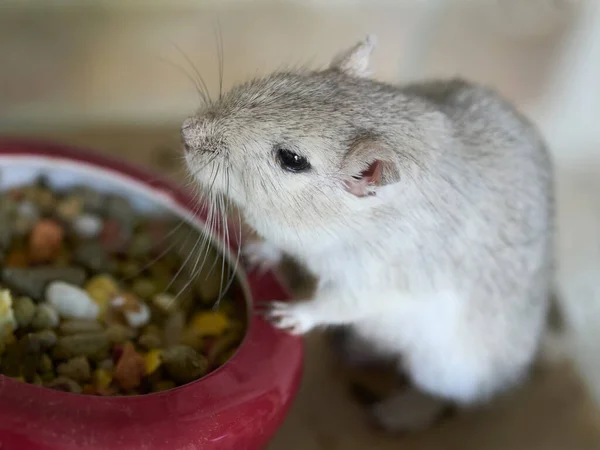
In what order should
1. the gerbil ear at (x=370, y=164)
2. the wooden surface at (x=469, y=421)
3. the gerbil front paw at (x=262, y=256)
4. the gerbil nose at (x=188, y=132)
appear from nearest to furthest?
the gerbil ear at (x=370, y=164) → the gerbil nose at (x=188, y=132) → the gerbil front paw at (x=262, y=256) → the wooden surface at (x=469, y=421)

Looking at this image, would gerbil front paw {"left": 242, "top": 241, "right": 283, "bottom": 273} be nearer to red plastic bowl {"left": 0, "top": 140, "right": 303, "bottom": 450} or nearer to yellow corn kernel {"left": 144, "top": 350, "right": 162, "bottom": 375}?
red plastic bowl {"left": 0, "top": 140, "right": 303, "bottom": 450}

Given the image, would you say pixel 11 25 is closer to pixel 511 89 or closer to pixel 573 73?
pixel 511 89

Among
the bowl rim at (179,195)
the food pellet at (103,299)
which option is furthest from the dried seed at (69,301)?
the bowl rim at (179,195)

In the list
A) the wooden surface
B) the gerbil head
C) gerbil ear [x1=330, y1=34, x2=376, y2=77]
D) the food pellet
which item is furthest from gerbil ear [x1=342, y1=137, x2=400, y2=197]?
the wooden surface

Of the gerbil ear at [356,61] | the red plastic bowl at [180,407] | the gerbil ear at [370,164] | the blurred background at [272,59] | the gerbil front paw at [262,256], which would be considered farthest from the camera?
the blurred background at [272,59]

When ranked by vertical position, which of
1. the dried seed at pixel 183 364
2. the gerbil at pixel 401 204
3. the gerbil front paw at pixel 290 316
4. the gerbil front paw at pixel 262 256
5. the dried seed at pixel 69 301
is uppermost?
the gerbil at pixel 401 204

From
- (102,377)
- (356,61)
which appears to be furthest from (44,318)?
(356,61)

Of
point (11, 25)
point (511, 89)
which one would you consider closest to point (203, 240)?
point (11, 25)

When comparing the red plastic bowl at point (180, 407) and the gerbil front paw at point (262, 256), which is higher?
the gerbil front paw at point (262, 256)

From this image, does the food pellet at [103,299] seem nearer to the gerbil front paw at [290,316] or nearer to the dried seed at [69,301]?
the dried seed at [69,301]
